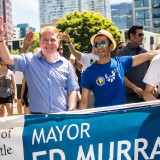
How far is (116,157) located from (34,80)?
129cm

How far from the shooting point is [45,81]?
405 cm

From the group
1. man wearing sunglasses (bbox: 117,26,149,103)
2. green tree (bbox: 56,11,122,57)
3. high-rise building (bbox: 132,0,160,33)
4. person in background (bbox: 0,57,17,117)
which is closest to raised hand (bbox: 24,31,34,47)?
man wearing sunglasses (bbox: 117,26,149,103)

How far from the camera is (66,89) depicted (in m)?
4.24

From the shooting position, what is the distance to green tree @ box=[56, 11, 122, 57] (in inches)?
2413

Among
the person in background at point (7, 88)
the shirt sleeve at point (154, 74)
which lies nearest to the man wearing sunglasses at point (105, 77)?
the shirt sleeve at point (154, 74)

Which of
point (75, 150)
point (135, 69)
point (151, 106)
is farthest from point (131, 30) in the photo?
point (75, 150)

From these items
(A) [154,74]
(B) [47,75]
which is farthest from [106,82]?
(B) [47,75]

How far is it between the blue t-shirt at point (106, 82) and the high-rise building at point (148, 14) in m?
127

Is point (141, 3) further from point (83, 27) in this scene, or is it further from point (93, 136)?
point (93, 136)

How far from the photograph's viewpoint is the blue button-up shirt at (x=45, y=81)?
4059mm

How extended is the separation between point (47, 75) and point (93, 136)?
1.04 m

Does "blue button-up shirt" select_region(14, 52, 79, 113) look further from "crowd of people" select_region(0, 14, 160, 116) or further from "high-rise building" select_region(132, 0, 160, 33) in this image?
"high-rise building" select_region(132, 0, 160, 33)

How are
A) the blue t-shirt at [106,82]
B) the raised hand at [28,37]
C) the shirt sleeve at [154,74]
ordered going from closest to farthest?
the shirt sleeve at [154,74] < the blue t-shirt at [106,82] < the raised hand at [28,37]

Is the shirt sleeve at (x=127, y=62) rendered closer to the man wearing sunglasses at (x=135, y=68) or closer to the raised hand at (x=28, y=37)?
the raised hand at (x=28, y=37)
